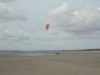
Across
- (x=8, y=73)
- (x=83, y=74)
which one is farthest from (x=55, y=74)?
(x=8, y=73)

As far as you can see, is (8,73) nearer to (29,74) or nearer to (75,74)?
(29,74)

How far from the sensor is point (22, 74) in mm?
18953

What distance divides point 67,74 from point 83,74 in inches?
50.7

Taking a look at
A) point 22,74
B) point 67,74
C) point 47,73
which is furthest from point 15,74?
point 67,74

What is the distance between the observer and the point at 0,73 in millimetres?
19453

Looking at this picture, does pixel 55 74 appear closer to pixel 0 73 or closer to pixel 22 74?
pixel 22 74

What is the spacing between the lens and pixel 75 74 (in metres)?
19.1

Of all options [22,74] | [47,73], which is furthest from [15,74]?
[47,73]

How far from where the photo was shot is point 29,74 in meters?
18.8

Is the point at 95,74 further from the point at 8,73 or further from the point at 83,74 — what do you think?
the point at 8,73

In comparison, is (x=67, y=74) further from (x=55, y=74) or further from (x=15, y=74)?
(x=15, y=74)

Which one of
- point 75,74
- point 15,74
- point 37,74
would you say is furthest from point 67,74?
point 15,74

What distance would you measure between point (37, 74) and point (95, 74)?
415 cm

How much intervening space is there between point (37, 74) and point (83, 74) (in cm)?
321
